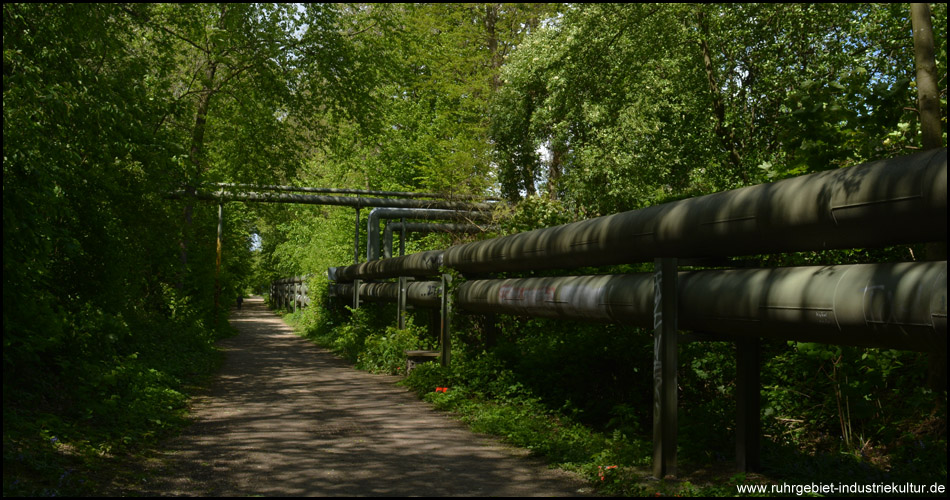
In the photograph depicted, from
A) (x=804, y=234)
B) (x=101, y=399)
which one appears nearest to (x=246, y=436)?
(x=101, y=399)

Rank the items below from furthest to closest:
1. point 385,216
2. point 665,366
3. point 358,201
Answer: point 358,201
point 385,216
point 665,366

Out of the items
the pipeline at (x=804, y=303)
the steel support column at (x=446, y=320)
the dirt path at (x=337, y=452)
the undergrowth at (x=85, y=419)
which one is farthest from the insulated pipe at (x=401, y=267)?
the pipeline at (x=804, y=303)

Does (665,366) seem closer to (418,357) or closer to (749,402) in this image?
(749,402)

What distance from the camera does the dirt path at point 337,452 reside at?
5.44 metres

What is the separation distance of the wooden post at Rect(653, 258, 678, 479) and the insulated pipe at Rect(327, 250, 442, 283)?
7084 millimetres

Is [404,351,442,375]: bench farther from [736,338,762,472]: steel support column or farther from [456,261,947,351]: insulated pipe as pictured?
[736,338,762,472]: steel support column

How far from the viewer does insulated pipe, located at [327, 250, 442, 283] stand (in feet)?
42.4

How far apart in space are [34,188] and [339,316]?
17.9 metres

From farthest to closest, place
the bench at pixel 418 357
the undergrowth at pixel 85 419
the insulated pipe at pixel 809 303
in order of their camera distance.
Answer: the bench at pixel 418 357 → the undergrowth at pixel 85 419 → the insulated pipe at pixel 809 303

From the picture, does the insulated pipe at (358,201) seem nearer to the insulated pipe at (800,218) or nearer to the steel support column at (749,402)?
the insulated pipe at (800,218)

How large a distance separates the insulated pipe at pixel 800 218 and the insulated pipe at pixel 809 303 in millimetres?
196

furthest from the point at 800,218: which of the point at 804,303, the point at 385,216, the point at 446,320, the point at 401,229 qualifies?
the point at 401,229

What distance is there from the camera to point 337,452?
6684 millimetres

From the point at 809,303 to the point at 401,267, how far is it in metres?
11.1
